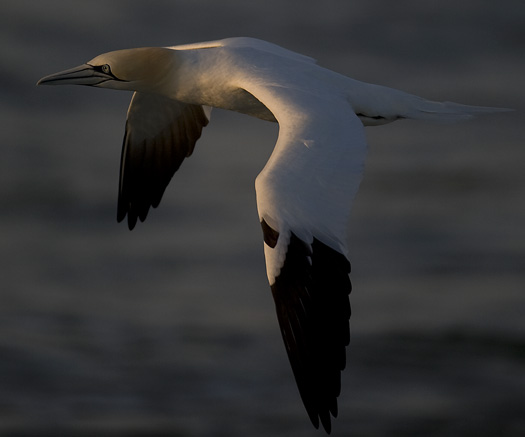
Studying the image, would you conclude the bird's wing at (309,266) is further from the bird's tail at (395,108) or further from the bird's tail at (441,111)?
the bird's tail at (441,111)

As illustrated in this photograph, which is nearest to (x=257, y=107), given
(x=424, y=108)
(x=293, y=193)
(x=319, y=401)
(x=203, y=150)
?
(x=424, y=108)

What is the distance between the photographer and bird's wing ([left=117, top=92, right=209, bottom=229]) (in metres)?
7.68

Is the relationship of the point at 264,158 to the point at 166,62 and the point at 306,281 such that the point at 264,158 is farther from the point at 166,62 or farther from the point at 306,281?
the point at 306,281

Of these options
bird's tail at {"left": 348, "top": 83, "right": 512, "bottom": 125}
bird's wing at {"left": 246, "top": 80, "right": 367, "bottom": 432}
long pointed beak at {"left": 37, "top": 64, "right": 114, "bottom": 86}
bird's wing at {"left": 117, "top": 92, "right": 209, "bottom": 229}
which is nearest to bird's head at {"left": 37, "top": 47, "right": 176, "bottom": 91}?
long pointed beak at {"left": 37, "top": 64, "right": 114, "bottom": 86}

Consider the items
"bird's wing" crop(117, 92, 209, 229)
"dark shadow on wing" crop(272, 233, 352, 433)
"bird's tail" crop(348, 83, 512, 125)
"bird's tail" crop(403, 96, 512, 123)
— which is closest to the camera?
"dark shadow on wing" crop(272, 233, 352, 433)

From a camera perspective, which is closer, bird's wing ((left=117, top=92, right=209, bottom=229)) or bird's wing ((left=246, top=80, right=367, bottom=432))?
bird's wing ((left=246, top=80, right=367, bottom=432))

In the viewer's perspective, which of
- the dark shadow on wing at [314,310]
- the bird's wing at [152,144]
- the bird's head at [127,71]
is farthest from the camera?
the bird's wing at [152,144]

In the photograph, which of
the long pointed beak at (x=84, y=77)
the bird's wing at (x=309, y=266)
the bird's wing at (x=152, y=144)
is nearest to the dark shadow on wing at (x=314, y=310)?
the bird's wing at (x=309, y=266)

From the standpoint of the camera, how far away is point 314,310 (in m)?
5.32

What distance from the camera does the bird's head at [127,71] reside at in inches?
265

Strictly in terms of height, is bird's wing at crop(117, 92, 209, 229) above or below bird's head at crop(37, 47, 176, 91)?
below

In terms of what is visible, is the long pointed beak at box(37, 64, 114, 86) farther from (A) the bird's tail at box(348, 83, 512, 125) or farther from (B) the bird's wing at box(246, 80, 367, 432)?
(B) the bird's wing at box(246, 80, 367, 432)

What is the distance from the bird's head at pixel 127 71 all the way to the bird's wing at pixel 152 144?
66cm

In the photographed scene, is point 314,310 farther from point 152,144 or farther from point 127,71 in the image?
point 152,144
